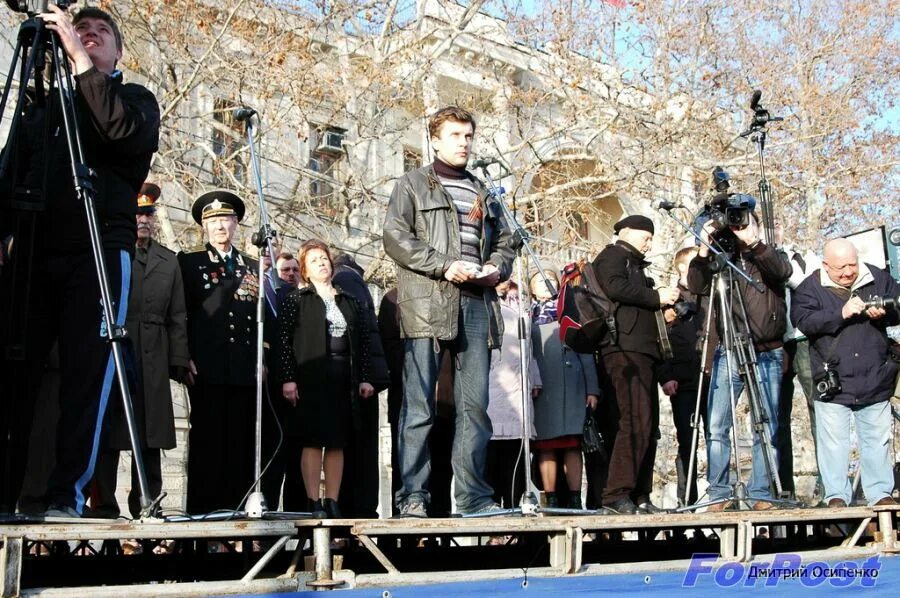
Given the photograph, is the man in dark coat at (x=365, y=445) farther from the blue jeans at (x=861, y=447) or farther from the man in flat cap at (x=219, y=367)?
the blue jeans at (x=861, y=447)

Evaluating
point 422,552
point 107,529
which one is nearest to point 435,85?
point 422,552

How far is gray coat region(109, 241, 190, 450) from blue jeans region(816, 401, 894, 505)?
3.89 meters

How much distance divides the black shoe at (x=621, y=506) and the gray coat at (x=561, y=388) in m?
1.21

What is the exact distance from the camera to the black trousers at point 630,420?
20.7 ft

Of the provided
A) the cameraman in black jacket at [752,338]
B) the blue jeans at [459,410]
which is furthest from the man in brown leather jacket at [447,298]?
the cameraman in black jacket at [752,338]

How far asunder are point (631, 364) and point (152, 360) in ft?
9.14

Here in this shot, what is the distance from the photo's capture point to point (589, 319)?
6.57 meters

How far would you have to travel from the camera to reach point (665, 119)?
15.3 metres

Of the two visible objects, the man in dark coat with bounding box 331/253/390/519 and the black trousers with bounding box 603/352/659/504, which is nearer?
the black trousers with bounding box 603/352/659/504

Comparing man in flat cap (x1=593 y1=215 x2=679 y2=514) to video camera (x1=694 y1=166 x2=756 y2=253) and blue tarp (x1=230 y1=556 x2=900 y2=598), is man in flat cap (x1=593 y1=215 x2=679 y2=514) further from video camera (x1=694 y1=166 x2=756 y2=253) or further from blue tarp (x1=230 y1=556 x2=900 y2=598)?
blue tarp (x1=230 y1=556 x2=900 y2=598)

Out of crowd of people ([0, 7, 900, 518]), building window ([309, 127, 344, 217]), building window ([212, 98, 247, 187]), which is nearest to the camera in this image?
crowd of people ([0, 7, 900, 518])

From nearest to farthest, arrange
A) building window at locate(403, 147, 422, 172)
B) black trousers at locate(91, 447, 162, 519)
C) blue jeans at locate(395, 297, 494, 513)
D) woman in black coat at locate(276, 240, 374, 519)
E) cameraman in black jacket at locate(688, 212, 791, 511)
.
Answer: blue jeans at locate(395, 297, 494, 513) → black trousers at locate(91, 447, 162, 519) → woman in black coat at locate(276, 240, 374, 519) → cameraman in black jacket at locate(688, 212, 791, 511) → building window at locate(403, 147, 422, 172)

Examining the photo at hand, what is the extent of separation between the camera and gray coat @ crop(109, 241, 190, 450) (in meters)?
6.03

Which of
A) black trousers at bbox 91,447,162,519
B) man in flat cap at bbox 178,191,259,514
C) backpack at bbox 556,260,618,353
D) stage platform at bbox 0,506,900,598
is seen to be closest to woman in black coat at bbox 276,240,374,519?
man in flat cap at bbox 178,191,259,514
